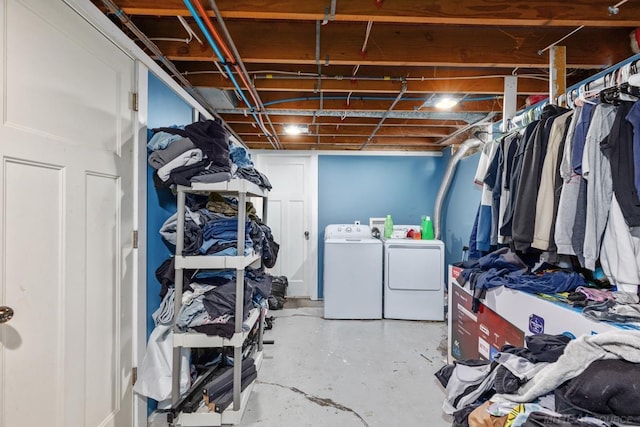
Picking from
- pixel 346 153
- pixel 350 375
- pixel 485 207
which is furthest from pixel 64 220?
pixel 346 153

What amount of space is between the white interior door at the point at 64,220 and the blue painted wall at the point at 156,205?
163 millimetres

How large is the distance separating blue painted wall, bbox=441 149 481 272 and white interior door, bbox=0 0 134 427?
10.4 ft

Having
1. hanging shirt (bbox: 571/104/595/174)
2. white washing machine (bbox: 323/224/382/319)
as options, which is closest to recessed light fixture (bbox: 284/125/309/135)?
white washing machine (bbox: 323/224/382/319)

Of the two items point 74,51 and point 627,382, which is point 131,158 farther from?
point 627,382

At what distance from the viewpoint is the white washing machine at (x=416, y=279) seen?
355cm

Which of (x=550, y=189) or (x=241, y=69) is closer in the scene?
(x=550, y=189)

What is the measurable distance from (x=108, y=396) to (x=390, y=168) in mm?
3880

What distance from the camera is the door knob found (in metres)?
0.96

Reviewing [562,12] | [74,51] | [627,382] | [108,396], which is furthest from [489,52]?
[108,396]

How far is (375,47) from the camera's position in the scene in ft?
6.03

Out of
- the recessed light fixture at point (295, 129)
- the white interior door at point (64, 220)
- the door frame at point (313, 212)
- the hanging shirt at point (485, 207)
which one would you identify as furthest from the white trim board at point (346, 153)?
the white interior door at point (64, 220)

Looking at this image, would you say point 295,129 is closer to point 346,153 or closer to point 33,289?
point 346,153

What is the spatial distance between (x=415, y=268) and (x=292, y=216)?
6.19ft

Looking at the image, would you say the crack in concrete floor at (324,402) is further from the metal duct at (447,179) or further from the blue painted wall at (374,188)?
the metal duct at (447,179)
